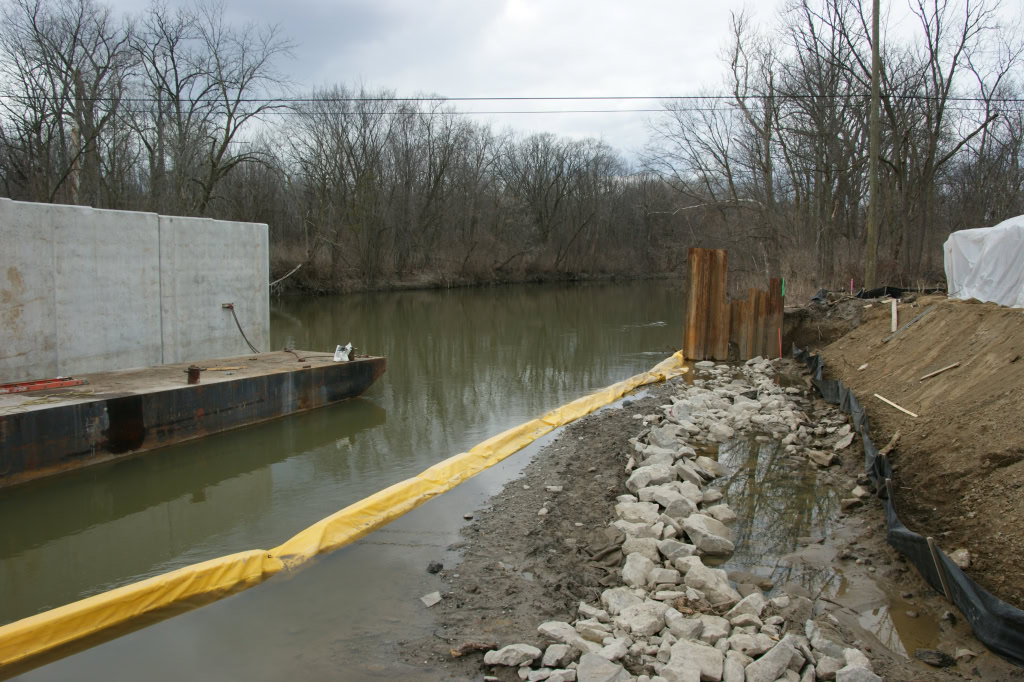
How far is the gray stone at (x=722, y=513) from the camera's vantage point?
6.62 m

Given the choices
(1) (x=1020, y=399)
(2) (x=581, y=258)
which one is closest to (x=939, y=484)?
(1) (x=1020, y=399)

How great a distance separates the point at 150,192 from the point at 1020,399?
103 ft

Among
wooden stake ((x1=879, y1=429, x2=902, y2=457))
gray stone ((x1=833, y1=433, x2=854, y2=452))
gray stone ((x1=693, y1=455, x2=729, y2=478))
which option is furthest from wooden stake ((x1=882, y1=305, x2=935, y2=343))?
gray stone ((x1=693, y1=455, x2=729, y2=478))

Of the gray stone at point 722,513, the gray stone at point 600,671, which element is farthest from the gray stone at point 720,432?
the gray stone at point 600,671

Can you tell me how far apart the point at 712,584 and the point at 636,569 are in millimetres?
575

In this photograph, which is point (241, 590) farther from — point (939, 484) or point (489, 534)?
point (939, 484)

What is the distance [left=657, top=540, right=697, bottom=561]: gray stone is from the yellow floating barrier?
2610 millimetres

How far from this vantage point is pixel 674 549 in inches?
216

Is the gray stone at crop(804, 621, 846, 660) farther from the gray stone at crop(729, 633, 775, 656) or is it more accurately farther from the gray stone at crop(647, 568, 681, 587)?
the gray stone at crop(647, 568, 681, 587)

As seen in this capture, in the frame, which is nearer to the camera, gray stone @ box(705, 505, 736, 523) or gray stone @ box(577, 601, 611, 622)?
gray stone @ box(577, 601, 611, 622)

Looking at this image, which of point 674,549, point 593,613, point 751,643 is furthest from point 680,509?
point 751,643

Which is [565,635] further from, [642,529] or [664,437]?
[664,437]

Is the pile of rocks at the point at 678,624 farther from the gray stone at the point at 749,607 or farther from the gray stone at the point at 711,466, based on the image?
the gray stone at the point at 711,466

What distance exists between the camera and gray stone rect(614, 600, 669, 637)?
14.1 ft
